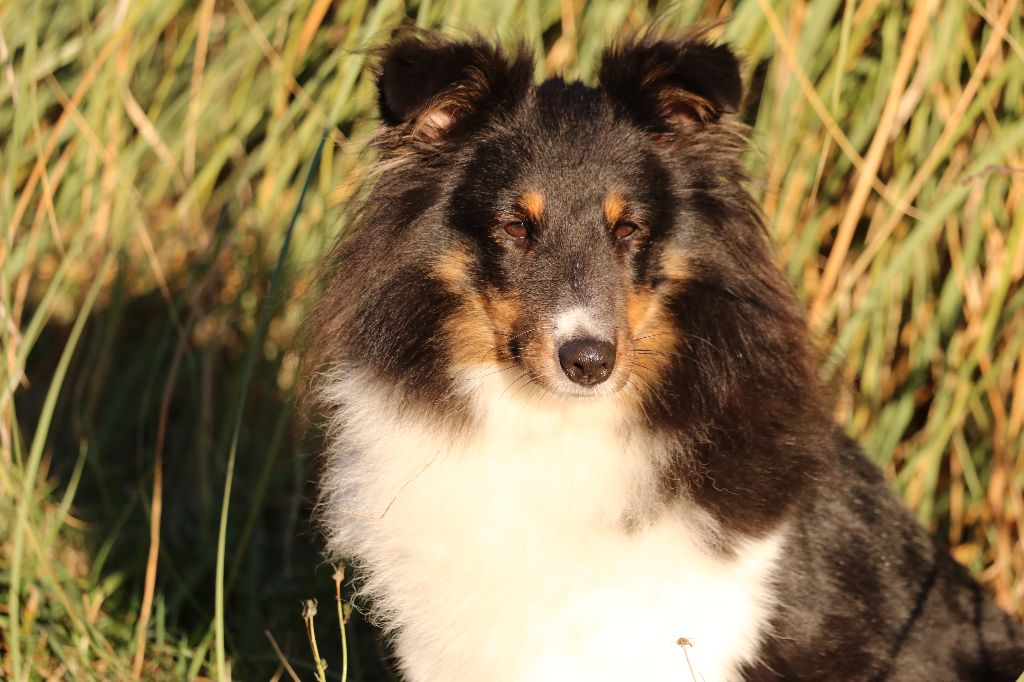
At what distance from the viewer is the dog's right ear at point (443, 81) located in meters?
2.86

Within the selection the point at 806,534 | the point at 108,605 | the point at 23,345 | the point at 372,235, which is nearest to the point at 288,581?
the point at 108,605

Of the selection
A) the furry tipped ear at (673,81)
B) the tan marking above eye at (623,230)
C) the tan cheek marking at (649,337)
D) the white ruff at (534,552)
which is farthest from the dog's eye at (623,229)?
the white ruff at (534,552)

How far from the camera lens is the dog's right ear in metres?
2.86

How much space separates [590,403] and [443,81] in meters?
0.86

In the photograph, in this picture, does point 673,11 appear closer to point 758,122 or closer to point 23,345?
point 758,122

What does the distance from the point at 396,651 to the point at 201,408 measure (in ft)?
6.44

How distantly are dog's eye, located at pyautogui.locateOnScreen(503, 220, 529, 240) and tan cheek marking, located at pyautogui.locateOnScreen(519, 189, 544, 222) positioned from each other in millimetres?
29

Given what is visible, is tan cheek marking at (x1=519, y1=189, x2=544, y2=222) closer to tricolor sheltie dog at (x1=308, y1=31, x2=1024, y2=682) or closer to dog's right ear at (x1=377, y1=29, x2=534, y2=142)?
tricolor sheltie dog at (x1=308, y1=31, x2=1024, y2=682)

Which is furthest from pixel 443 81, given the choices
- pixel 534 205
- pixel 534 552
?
pixel 534 552

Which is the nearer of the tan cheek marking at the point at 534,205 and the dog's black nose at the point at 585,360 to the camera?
the dog's black nose at the point at 585,360

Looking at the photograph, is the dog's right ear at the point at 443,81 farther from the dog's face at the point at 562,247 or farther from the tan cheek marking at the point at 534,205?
the tan cheek marking at the point at 534,205

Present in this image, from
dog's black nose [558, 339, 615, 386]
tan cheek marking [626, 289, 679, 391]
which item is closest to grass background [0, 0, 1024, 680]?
tan cheek marking [626, 289, 679, 391]

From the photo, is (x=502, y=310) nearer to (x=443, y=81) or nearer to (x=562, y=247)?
(x=562, y=247)

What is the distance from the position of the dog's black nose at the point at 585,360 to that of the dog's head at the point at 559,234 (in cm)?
5
